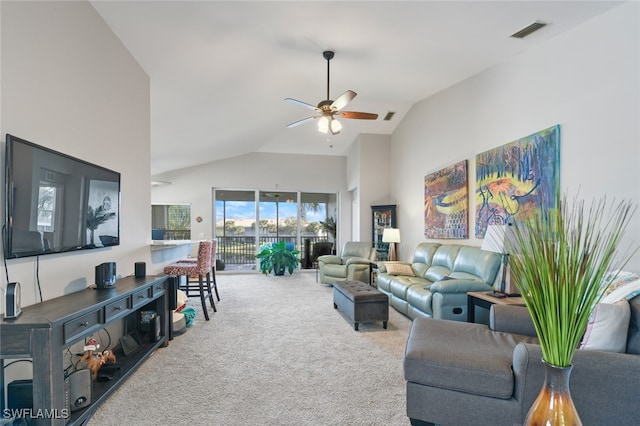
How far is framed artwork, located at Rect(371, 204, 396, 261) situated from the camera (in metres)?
6.48

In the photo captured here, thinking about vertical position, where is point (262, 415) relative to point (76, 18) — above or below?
below

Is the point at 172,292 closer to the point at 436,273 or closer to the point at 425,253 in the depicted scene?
the point at 436,273

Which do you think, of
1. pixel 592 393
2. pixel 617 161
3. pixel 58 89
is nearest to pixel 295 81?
pixel 58 89


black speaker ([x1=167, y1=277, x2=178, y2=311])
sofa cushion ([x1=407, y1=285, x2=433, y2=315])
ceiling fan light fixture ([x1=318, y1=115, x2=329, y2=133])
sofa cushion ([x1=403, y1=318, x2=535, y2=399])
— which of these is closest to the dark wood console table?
black speaker ([x1=167, y1=277, x2=178, y2=311])

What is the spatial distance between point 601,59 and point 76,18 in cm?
434

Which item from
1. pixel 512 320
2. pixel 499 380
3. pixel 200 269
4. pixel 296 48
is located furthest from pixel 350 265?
pixel 499 380

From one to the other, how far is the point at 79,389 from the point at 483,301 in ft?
10.8

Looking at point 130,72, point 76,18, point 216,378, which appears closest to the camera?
point 76,18

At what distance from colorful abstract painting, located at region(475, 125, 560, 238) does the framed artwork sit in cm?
245

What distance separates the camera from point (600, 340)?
1.65 metres

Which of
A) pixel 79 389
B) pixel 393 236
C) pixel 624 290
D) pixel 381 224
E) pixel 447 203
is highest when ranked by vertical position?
pixel 447 203

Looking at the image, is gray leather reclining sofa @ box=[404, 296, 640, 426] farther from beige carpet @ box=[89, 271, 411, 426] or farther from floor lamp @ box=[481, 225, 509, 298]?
floor lamp @ box=[481, 225, 509, 298]

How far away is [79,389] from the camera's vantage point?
190 centimetres

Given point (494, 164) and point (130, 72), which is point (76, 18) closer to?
point (130, 72)
